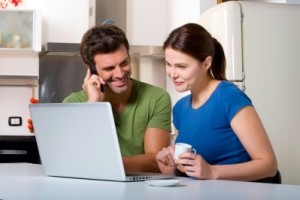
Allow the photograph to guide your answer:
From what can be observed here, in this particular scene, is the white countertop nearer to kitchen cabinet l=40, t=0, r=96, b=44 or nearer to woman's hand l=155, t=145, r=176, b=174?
woman's hand l=155, t=145, r=176, b=174

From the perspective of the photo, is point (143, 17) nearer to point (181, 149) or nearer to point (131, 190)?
point (181, 149)

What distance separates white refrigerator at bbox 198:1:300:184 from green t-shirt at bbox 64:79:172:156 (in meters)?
0.60

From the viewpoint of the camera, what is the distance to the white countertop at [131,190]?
1127mm

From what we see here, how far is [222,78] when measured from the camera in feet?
6.01

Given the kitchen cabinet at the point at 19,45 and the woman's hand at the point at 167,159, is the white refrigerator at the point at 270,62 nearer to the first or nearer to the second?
the woman's hand at the point at 167,159

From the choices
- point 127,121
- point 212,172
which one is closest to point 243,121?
point 212,172

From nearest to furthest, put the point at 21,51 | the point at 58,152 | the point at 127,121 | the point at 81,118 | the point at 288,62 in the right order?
the point at 81,118, the point at 58,152, the point at 127,121, the point at 288,62, the point at 21,51

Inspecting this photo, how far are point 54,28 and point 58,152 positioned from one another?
254 centimetres

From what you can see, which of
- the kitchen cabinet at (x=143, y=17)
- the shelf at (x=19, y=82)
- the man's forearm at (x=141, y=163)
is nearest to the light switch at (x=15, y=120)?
the shelf at (x=19, y=82)

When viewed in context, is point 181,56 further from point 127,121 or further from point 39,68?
point 39,68

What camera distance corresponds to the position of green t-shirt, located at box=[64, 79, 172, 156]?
2.11 meters

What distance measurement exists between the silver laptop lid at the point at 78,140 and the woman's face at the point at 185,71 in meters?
0.44

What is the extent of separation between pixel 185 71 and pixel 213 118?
0.18 metres

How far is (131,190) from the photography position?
48.8 inches
